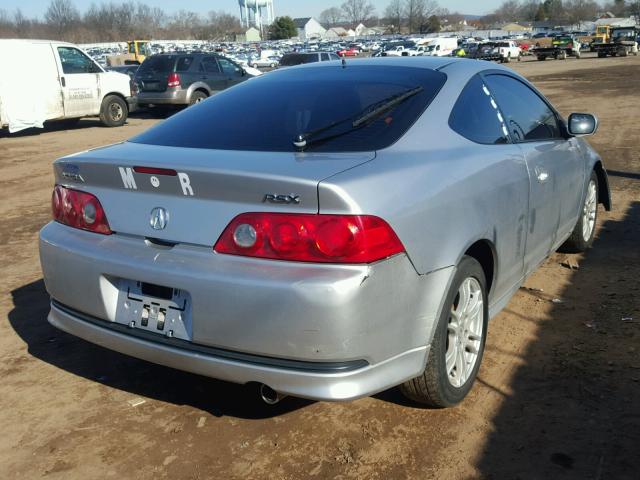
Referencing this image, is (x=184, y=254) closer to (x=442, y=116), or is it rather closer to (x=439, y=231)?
(x=439, y=231)

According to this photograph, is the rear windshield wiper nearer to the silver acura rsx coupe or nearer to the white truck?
the silver acura rsx coupe

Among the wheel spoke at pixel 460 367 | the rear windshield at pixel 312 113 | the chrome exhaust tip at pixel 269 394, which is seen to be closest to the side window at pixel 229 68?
the rear windshield at pixel 312 113

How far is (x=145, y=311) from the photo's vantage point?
2.89 meters

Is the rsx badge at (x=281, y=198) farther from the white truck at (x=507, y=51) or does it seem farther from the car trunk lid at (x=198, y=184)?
the white truck at (x=507, y=51)

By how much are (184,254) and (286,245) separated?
46 cm

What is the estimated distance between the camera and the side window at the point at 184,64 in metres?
17.8

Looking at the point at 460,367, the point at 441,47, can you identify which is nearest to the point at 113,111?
the point at 460,367

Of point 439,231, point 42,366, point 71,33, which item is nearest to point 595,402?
point 439,231

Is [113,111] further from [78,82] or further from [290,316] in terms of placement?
[290,316]

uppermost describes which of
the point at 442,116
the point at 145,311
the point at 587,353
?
the point at 442,116

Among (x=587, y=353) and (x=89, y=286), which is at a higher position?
(x=89, y=286)

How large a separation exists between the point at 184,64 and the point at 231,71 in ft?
4.86

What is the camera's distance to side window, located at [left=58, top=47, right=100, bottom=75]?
15539 mm

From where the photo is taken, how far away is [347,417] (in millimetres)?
3244
